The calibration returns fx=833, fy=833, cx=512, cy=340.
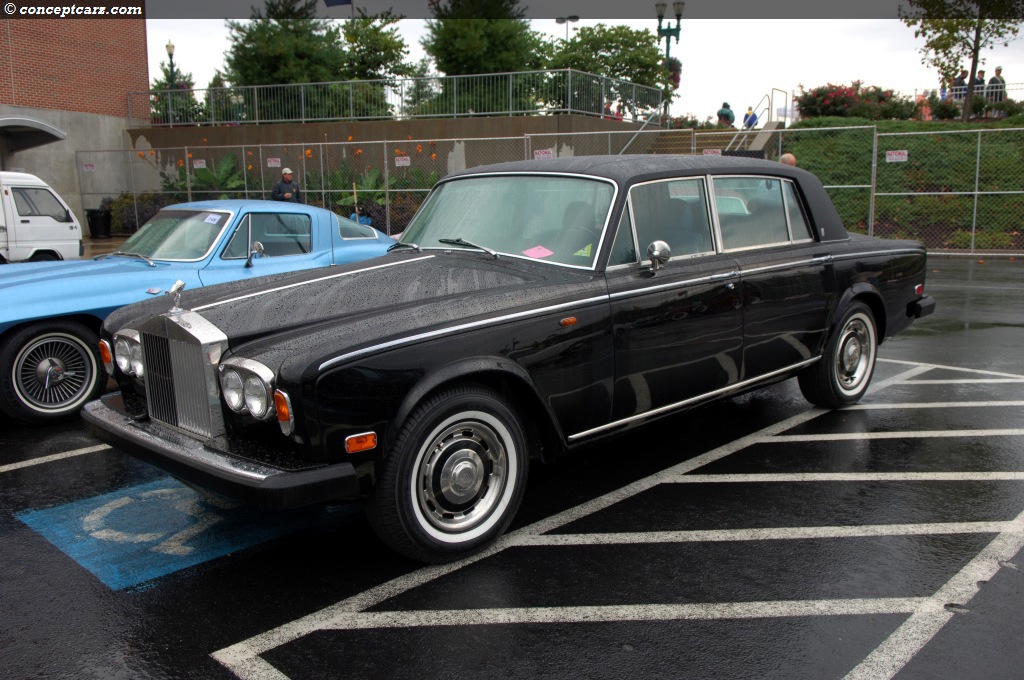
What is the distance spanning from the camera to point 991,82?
1126 inches

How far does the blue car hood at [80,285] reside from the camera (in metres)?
5.94

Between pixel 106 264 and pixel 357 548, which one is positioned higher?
pixel 106 264

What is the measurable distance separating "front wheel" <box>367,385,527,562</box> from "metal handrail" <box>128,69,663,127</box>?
19616 millimetres

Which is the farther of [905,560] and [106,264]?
[106,264]

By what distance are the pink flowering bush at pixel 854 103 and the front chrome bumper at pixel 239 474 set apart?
83.5 feet

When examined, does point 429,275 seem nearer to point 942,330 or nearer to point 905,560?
point 905,560

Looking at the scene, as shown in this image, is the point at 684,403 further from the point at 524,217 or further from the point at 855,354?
the point at 855,354

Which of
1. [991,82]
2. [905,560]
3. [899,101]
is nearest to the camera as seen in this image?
[905,560]

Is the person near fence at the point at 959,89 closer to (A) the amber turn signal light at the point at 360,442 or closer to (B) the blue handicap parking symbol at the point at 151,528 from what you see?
(B) the blue handicap parking symbol at the point at 151,528

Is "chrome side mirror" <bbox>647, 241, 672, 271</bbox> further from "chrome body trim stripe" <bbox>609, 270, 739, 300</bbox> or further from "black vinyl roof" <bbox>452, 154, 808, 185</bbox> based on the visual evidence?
"black vinyl roof" <bbox>452, 154, 808, 185</bbox>

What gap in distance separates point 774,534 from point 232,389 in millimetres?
2610

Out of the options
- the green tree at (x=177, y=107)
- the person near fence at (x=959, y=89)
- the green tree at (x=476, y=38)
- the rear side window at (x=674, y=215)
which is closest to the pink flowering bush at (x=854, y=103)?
the person near fence at (x=959, y=89)

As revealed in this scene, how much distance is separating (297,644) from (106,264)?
492cm

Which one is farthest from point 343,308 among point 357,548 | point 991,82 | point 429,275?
point 991,82
